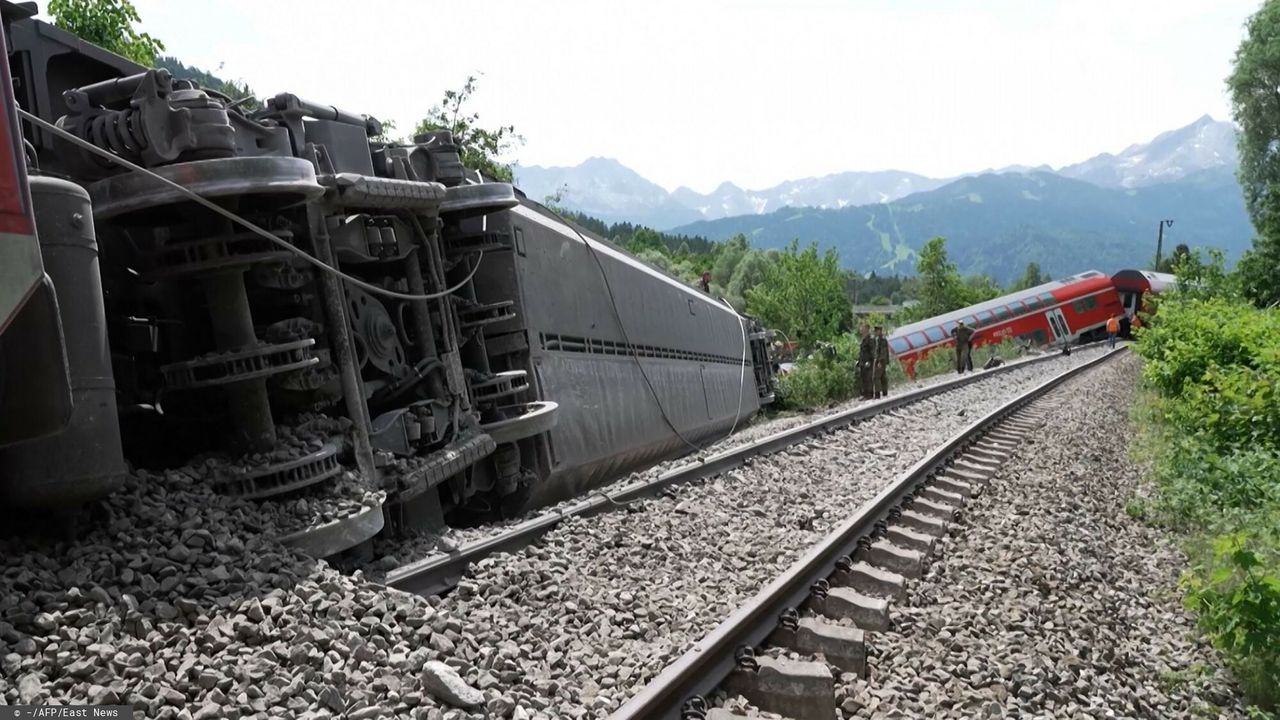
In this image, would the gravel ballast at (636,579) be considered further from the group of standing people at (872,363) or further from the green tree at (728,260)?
the green tree at (728,260)

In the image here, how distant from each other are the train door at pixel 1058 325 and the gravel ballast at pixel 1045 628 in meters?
34.5

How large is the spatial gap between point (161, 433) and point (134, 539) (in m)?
1.43

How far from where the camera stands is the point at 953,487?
881 centimetres

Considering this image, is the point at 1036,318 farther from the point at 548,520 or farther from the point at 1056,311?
the point at 548,520

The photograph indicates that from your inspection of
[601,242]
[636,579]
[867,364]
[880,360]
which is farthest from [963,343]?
[636,579]

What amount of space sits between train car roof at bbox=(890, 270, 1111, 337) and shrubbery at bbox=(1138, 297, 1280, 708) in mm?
20000

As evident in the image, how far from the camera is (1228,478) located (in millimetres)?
9047

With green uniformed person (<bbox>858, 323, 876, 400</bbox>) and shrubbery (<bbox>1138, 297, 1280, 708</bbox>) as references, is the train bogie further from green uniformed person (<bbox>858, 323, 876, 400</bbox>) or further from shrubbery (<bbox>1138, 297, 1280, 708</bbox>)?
shrubbery (<bbox>1138, 297, 1280, 708</bbox>)

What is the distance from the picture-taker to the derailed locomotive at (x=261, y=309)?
13.1 feet

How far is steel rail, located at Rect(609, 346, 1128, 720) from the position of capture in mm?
3842

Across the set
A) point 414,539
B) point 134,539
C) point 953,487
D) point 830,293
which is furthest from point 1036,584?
point 830,293

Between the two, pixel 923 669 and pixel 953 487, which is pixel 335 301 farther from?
pixel 953 487

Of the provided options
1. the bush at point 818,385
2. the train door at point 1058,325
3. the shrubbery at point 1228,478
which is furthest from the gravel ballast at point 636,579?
the train door at point 1058,325

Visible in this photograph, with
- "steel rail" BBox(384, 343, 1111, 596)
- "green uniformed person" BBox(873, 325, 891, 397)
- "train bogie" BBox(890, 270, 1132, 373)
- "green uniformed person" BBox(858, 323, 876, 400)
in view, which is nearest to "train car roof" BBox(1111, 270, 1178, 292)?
"train bogie" BBox(890, 270, 1132, 373)
